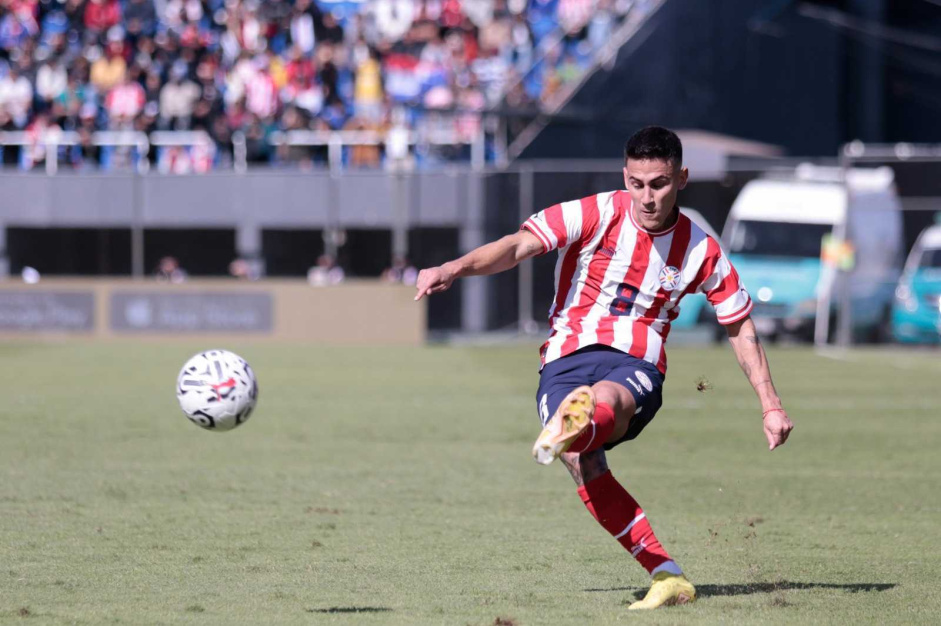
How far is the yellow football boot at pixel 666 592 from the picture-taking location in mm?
5762

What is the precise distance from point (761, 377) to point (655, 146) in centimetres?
114

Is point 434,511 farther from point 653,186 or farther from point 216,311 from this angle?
point 216,311

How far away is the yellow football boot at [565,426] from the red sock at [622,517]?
63 centimetres

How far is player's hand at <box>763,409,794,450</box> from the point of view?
18.9 feet

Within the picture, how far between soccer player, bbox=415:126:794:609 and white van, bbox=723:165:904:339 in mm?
19050

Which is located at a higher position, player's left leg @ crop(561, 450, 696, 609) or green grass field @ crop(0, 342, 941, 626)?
player's left leg @ crop(561, 450, 696, 609)

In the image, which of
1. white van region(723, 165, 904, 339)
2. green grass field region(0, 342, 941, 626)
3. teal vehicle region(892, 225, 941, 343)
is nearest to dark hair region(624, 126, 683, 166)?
green grass field region(0, 342, 941, 626)

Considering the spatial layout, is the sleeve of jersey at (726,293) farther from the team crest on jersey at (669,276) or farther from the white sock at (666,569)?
the white sock at (666,569)

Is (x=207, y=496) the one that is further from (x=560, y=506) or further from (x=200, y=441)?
(x=200, y=441)

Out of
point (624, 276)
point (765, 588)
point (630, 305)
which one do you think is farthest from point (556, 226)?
point (765, 588)

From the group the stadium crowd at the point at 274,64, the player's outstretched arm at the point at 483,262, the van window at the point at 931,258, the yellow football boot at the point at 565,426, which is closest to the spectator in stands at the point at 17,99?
the stadium crowd at the point at 274,64

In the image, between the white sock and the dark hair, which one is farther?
the white sock

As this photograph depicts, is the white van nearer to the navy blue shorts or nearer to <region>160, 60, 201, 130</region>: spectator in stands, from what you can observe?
<region>160, 60, 201, 130</region>: spectator in stands

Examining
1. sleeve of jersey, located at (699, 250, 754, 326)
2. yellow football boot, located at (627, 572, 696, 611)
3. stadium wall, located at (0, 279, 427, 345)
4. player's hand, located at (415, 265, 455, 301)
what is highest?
player's hand, located at (415, 265, 455, 301)
